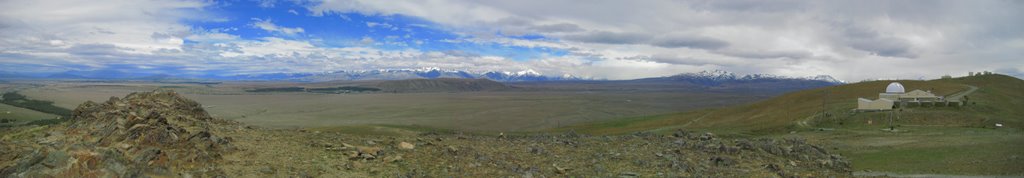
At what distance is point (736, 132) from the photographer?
5791 centimetres

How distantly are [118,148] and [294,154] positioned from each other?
6092mm

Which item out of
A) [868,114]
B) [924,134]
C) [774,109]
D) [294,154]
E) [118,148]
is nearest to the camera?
[118,148]

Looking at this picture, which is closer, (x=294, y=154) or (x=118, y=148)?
(x=118, y=148)

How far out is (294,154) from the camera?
75.4 feet

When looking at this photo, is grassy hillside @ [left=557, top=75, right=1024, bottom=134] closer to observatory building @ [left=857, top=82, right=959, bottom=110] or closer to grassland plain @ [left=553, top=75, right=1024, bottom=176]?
grassland plain @ [left=553, top=75, right=1024, bottom=176]

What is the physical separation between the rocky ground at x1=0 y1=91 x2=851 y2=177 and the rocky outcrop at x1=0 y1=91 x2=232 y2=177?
0.03 metres

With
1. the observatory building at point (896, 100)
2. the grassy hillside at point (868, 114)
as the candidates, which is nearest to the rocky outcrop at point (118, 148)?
the grassy hillside at point (868, 114)

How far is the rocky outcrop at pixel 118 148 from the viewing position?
1597cm

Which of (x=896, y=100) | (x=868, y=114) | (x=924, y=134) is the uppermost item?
(x=896, y=100)

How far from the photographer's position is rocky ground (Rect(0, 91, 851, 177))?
17250 millimetres

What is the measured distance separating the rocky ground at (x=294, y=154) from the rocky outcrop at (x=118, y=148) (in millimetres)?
33

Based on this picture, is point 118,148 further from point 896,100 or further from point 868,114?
point 896,100

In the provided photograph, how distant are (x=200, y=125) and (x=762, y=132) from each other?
4945 centimetres

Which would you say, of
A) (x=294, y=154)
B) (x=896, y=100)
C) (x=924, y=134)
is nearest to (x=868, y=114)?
(x=896, y=100)
